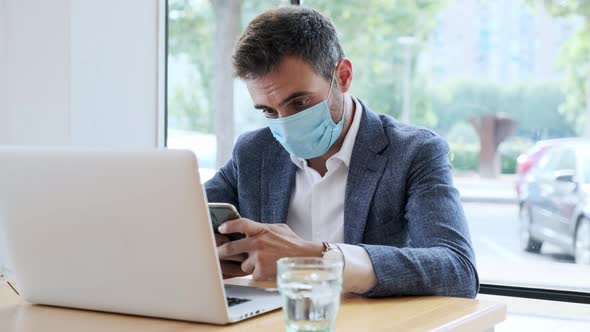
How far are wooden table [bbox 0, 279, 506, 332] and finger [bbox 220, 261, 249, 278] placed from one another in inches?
10.8

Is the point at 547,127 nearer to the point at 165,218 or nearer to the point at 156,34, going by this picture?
the point at 156,34

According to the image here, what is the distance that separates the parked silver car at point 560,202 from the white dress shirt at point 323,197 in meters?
2.40

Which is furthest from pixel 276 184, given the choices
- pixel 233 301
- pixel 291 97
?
pixel 233 301

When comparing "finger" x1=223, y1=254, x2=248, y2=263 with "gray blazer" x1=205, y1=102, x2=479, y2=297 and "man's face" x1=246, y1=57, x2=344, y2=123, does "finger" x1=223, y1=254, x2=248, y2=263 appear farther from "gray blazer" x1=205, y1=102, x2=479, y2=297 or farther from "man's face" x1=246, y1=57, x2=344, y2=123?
"man's face" x1=246, y1=57, x2=344, y2=123

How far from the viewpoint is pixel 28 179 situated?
1395 mm

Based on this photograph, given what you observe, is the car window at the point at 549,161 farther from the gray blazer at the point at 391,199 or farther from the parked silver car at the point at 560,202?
the gray blazer at the point at 391,199

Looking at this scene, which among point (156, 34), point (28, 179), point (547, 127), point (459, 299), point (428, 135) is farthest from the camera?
point (547, 127)

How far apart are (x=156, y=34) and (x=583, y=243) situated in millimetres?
2219

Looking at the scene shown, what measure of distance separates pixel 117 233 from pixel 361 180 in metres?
0.70

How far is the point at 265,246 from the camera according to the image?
1.54 m

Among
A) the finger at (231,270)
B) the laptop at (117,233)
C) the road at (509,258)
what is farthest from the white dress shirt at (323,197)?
the road at (509,258)

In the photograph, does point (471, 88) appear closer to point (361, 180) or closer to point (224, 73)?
point (224, 73)

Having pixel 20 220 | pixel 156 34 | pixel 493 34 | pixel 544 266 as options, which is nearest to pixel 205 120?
pixel 156 34

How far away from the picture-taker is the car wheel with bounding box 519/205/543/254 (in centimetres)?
441
